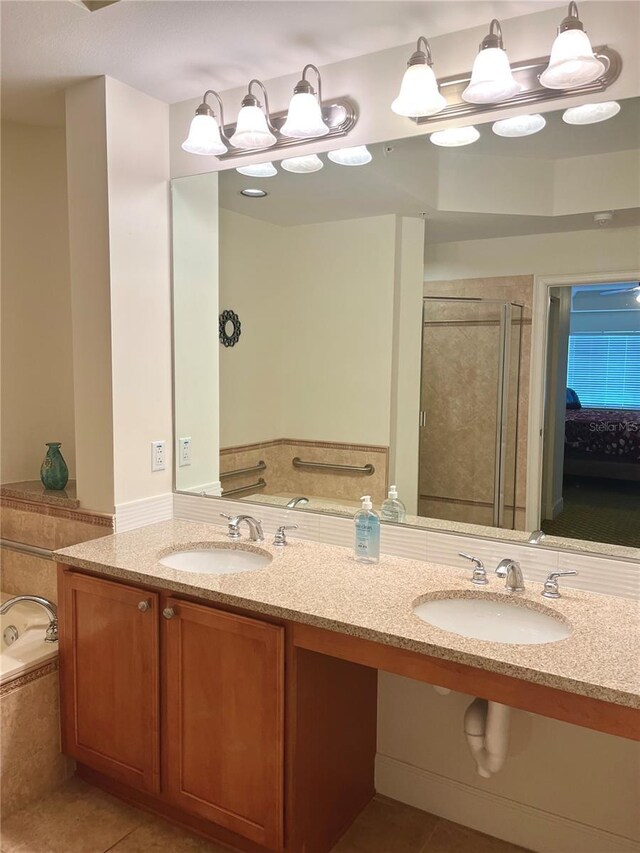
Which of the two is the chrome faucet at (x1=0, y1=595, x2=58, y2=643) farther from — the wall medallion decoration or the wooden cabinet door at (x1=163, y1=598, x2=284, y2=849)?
the wall medallion decoration

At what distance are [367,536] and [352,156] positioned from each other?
126 cm

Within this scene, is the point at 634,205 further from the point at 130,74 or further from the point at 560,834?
the point at 560,834

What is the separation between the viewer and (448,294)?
203 cm

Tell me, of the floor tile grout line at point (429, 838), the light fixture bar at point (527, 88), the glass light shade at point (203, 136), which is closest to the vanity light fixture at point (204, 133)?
the glass light shade at point (203, 136)

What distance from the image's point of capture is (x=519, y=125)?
184 centimetres

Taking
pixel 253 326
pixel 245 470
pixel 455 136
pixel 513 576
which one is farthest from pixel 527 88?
pixel 245 470

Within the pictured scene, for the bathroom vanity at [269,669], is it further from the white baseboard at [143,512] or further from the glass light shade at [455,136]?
the glass light shade at [455,136]

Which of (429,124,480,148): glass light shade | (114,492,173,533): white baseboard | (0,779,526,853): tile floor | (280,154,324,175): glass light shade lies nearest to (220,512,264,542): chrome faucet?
A: (114,492,173,533): white baseboard

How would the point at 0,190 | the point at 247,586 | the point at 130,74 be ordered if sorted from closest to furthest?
1. the point at 247,586
2. the point at 130,74
3. the point at 0,190

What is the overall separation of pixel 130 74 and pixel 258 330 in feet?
3.22

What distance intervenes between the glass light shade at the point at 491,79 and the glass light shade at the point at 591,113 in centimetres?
16

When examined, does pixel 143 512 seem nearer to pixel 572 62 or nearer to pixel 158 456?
pixel 158 456

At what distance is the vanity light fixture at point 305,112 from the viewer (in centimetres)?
200

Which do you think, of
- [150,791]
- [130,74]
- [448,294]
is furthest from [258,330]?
[150,791]
